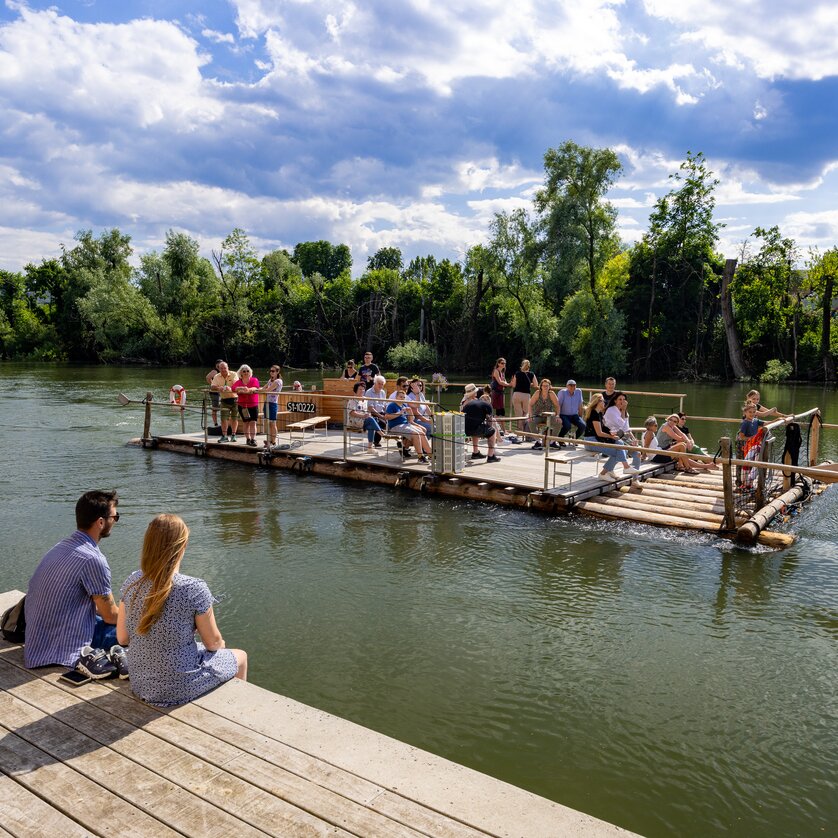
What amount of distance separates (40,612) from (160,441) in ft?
50.2

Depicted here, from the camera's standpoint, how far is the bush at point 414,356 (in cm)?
5991

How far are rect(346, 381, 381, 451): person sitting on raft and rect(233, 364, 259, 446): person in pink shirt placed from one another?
227cm

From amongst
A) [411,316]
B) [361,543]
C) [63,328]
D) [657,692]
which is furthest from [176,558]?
[63,328]

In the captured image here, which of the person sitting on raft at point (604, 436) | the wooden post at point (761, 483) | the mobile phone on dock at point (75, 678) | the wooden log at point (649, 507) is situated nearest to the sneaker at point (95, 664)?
the mobile phone on dock at point (75, 678)

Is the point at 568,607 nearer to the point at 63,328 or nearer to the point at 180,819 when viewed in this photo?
the point at 180,819

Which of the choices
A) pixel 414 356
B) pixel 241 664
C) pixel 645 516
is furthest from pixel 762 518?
pixel 414 356

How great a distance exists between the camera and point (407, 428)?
15.1 meters

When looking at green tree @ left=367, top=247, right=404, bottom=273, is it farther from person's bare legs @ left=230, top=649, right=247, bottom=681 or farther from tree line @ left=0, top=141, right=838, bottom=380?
person's bare legs @ left=230, top=649, right=247, bottom=681

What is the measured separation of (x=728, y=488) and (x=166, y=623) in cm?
896

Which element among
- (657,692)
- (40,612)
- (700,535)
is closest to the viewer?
(40,612)

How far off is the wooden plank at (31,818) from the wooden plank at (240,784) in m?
0.45

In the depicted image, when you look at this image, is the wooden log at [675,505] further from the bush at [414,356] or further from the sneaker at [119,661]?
the bush at [414,356]

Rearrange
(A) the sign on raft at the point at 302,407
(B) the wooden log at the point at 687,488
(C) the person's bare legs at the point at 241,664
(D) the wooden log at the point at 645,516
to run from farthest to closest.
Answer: (A) the sign on raft at the point at 302,407, (B) the wooden log at the point at 687,488, (D) the wooden log at the point at 645,516, (C) the person's bare legs at the point at 241,664

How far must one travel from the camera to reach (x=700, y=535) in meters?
11.0
